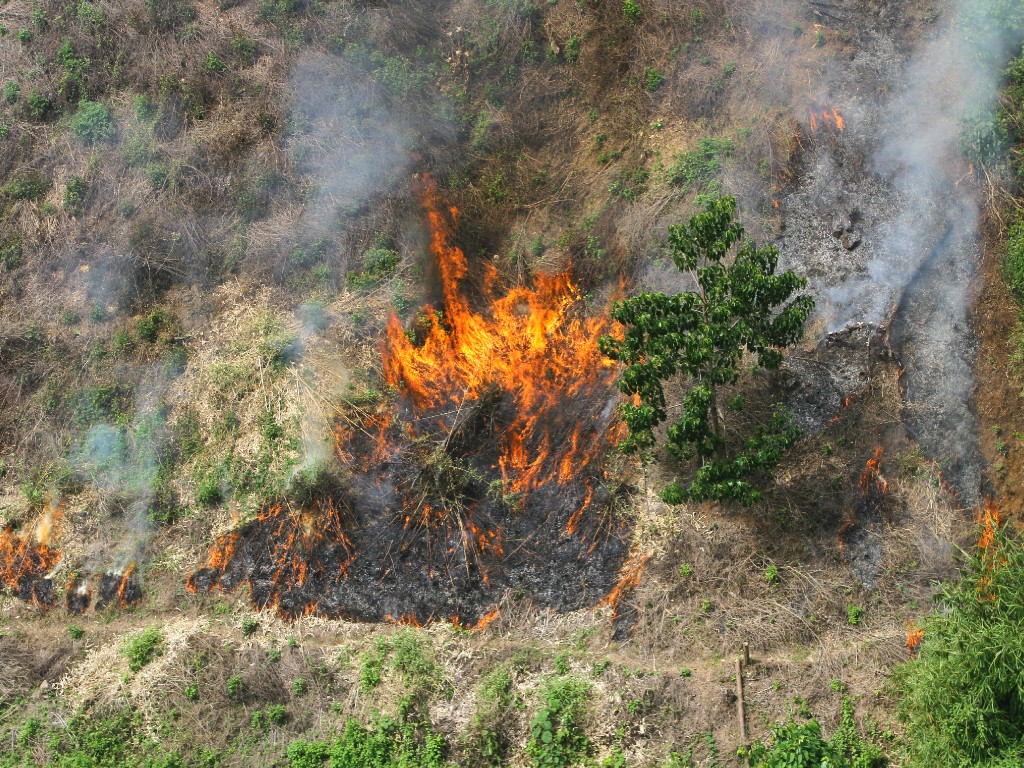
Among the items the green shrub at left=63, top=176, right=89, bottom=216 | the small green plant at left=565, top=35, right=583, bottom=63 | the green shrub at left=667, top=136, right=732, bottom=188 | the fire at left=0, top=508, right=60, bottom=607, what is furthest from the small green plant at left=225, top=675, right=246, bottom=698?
the small green plant at left=565, top=35, right=583, bottom=63

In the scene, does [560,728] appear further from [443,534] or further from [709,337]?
[709,337]

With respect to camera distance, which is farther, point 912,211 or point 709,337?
point 912,211

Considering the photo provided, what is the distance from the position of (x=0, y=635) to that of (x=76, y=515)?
90.0 inches

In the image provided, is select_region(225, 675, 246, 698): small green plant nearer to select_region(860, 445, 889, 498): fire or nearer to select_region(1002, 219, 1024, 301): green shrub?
select_region(860, 445, 889, 498): fire

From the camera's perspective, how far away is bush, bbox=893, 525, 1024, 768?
1150 cm

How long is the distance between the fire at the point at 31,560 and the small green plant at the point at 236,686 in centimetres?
399

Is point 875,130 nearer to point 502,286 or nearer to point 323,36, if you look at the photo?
point 502,286

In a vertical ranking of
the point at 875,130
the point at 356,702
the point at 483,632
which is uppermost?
the point at 875,130

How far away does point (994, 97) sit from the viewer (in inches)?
617

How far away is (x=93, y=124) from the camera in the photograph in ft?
65.0

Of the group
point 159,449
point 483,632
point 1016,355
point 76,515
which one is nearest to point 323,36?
point 159,449

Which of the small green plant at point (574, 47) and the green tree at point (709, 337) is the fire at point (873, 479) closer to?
the green tree at point (709, 337)

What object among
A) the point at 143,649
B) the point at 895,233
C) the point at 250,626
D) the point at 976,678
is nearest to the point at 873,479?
the point at 976,678

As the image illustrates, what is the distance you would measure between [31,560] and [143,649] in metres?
3.07
